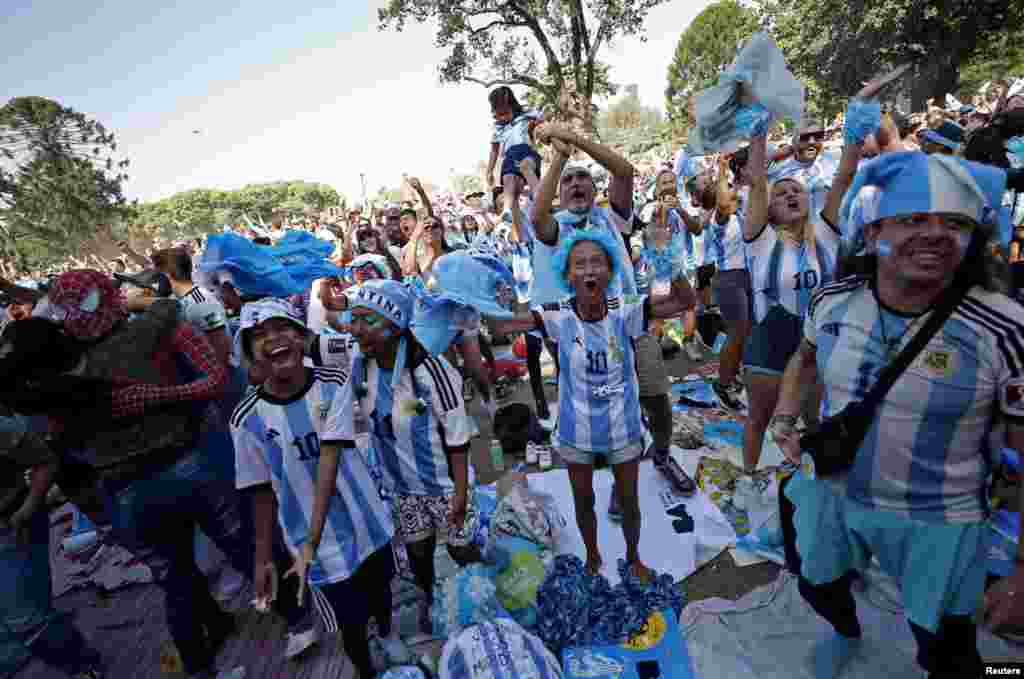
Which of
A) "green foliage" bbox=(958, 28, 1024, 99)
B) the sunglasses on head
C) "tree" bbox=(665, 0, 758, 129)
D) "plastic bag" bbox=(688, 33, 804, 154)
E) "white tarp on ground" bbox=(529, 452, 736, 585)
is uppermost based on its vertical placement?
"tree" bbox=(665, 0, 758, 129)

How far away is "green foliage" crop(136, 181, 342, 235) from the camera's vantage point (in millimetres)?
73625

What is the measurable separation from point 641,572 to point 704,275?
4606 mm

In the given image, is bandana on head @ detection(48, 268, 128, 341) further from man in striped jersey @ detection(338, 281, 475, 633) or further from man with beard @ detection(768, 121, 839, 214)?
man with beard @ detection(768, 121, 839, 214)

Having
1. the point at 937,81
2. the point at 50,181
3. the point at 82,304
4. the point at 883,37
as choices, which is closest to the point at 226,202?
the point at 50,181

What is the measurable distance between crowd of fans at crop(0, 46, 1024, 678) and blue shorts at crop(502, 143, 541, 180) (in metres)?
0.91

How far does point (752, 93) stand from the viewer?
2.84 meters

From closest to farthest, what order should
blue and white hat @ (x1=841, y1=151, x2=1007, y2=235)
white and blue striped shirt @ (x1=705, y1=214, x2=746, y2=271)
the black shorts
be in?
blue and white hat @ (x1=841, y1=151, x2=1007, y2=235), white and blue striped shirt @ (x1=705, y1=214, x2=746, y2=271), the black shorts

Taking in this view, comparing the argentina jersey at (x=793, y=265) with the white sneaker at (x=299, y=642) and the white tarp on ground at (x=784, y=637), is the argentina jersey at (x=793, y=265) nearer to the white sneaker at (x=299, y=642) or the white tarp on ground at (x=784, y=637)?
the white tarp on ground at (x=784, y=637)

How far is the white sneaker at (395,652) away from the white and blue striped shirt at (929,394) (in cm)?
255

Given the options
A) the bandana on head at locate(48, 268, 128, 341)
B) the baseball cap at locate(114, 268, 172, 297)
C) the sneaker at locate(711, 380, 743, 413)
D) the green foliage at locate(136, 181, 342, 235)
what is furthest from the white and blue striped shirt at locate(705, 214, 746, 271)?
the green foliage at locate(136, 181, 342, 235)

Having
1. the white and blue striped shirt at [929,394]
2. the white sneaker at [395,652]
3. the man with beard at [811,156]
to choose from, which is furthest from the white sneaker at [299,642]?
the man with beard at [811,156]

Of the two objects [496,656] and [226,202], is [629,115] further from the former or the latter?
[496,656]

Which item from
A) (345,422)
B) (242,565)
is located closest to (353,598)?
(345,422)

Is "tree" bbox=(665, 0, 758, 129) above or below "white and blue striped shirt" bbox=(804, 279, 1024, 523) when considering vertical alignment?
above
